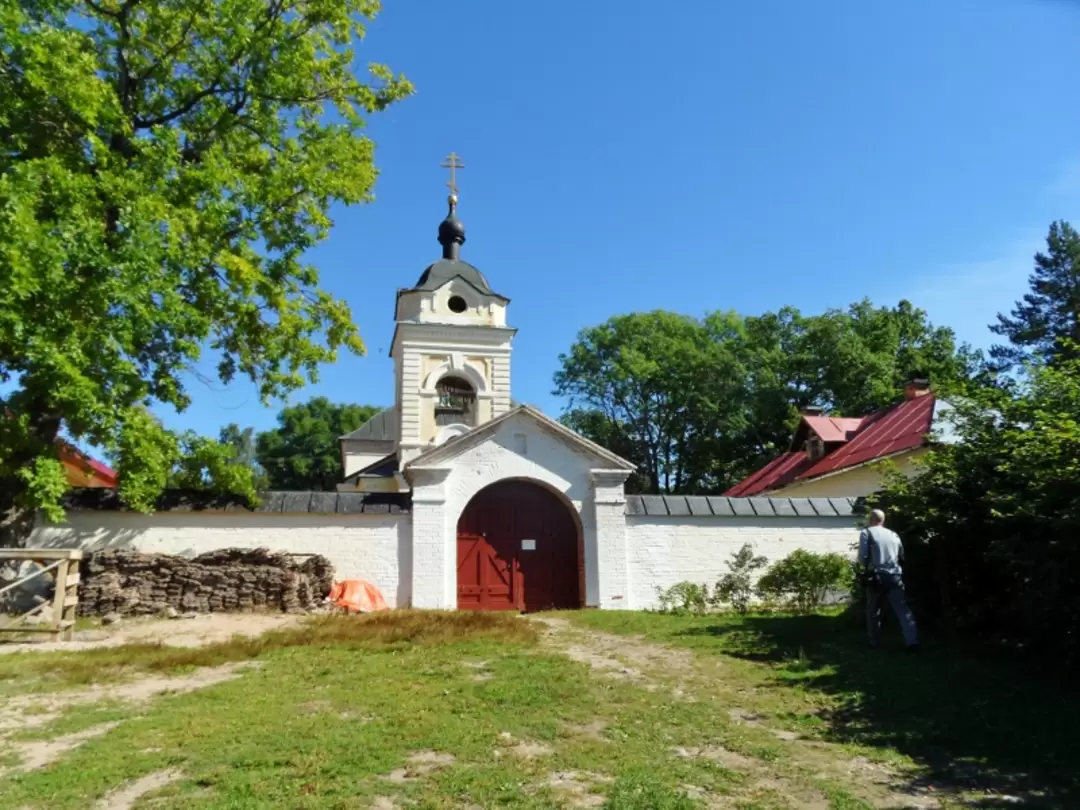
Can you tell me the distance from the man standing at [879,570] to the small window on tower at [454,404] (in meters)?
16.3

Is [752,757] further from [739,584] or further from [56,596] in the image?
[56,596]

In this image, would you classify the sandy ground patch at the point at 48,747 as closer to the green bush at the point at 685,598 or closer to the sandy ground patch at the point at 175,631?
the sandy ground patch at the point at 175,631

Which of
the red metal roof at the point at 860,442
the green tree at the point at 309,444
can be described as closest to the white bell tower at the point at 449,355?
the red metal roof at the point at 860,442

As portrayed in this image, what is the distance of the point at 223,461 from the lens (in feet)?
42.7

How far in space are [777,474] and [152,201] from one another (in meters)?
23.0

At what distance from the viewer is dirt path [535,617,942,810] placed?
447cm

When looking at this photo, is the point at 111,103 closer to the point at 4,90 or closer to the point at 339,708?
the point at 4,90

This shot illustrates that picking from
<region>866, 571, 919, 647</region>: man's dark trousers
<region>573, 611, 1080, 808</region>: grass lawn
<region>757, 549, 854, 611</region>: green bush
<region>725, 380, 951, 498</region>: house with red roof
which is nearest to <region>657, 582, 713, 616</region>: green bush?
<region>757, 549, 854, 611</region>: green bush

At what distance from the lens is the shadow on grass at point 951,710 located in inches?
189

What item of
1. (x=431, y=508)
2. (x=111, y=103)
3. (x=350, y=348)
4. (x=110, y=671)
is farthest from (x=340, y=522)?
(x=111, y=103)

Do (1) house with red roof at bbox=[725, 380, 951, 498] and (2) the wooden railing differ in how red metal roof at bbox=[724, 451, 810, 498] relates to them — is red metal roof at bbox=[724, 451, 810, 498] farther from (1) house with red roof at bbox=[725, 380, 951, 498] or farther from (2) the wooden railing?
(2) the wooden railing

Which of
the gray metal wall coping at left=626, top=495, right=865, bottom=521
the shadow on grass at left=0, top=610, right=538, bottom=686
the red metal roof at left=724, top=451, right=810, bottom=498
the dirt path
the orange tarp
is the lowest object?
the dirt path

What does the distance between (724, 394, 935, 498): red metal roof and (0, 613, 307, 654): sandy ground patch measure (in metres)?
12.0

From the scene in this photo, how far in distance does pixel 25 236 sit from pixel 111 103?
3439 mm
